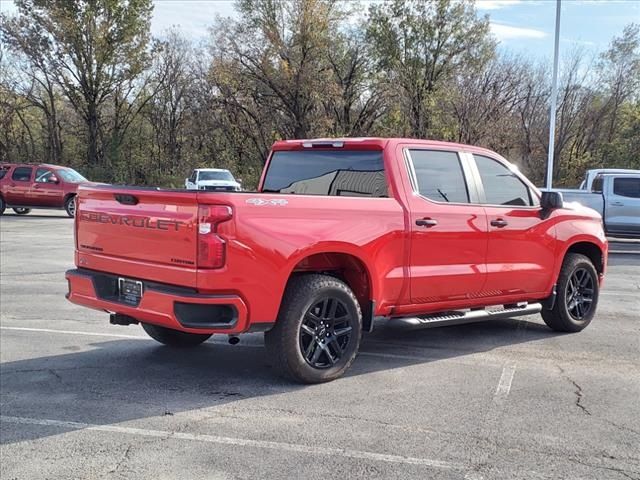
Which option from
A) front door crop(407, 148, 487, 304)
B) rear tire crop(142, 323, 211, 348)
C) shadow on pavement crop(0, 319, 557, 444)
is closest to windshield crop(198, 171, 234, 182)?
shadow on pavement crop(0, 319, 557, 444)

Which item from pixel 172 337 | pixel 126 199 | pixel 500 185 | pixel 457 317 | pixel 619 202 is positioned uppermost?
pixel 500 185

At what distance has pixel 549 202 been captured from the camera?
6660 millimetres

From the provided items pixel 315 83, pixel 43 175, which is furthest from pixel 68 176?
pixel 315 83

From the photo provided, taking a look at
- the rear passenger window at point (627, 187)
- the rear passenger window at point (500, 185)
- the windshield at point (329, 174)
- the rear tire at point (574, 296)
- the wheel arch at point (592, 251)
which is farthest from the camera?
the rear passenger window at point (627, 187)

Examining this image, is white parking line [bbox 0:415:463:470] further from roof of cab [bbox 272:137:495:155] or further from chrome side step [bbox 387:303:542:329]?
roof of cab [bbox 272:137:495:155]

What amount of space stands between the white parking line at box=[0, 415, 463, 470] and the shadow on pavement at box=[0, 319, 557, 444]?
0.09 metres

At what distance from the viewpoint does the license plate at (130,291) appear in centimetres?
496

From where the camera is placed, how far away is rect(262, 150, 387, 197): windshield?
5.77 meters

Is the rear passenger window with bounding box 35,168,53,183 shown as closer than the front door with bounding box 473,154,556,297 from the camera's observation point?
No

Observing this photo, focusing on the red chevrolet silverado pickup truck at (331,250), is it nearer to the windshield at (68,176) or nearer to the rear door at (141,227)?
the rear door at (141,227)

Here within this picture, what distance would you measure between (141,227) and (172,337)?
5.51ft

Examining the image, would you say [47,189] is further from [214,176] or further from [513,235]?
[513,235]

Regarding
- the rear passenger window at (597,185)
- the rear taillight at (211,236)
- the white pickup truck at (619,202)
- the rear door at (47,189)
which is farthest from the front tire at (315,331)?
the rear door at (47,189)

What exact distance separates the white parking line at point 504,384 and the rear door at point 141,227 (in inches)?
94.9
